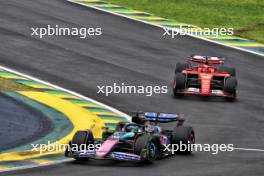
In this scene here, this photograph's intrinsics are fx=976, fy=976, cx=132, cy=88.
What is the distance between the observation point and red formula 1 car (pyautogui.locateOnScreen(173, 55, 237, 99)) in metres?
32.4

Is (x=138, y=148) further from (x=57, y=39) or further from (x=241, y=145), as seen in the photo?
(x=57, y=39)

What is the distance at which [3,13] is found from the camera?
4369 centimetres

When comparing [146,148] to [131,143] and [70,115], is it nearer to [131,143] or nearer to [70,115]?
[131,143]

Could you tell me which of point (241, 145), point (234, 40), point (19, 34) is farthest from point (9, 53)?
point (241, 145)

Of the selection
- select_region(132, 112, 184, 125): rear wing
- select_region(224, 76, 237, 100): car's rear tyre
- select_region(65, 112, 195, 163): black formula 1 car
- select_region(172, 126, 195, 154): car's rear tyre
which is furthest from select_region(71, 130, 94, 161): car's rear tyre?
select_region(224, 76, 237, 100): car's rear tyre

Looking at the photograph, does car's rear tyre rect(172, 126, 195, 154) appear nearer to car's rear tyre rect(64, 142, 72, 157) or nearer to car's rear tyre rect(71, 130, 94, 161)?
car's rear tyre rect(71, 130, 94, 161)

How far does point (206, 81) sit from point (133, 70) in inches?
170

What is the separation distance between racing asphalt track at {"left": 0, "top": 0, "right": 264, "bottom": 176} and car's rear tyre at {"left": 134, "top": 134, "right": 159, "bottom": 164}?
0.77 feet

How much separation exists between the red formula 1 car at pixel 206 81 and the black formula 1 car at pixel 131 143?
8.37 m

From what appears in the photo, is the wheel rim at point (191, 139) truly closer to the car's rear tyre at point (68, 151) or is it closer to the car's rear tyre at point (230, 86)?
the car's rear tyre at point (68, 151)

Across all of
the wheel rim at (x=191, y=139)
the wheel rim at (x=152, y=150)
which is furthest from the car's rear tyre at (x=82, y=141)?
the wheel rim at (x=191, y=139)

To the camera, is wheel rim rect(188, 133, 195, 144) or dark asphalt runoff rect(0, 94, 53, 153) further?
dark asphalt runoff rect(0, 94, 53, 153)

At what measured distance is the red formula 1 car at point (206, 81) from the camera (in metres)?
32.4

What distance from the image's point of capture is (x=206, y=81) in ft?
107
